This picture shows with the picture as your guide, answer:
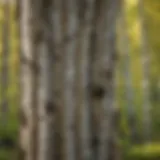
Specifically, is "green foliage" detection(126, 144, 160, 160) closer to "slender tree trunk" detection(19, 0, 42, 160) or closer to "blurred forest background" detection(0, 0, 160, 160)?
"blurred forest background" detection(0, 0, 160, 160)

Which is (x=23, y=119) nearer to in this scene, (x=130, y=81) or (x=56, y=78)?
(x=56, y=78)

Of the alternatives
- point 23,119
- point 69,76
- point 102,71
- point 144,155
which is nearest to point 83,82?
point 69,76

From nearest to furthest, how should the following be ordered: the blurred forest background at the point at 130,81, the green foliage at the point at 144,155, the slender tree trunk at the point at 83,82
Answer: the slender tree trunk at the point at 83,82 → the green foliage at the point at 144,155 → the blurred forest background at the point at 130,81

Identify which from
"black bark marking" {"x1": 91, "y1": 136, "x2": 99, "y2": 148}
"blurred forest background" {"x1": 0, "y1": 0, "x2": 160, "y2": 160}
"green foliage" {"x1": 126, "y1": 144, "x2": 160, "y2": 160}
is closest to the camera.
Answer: "black bark marking" {"x1": 91, "y1": 136, "x2": 99, "y2": 148}

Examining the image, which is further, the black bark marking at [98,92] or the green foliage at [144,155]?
the green foliage at [144,155]

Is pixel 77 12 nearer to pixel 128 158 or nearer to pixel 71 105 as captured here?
pixel 71 105

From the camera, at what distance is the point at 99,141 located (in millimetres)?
4578

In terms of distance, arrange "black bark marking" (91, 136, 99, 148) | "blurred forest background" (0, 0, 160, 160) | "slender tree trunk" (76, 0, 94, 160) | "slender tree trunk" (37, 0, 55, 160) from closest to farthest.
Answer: "slender tree trunk" (37, 0, 55, 160) → "slender tree trunk" (76, 0, 94, 160) → "black bark marking" (91, 136, 99, 148) → "blurred forest background" (0, 0, 160, 160)

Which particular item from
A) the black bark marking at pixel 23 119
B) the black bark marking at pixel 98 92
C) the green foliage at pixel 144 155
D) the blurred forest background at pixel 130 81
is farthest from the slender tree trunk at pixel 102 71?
the green foliage at pixel 144 155

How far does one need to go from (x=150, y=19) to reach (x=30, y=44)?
15.6 metres

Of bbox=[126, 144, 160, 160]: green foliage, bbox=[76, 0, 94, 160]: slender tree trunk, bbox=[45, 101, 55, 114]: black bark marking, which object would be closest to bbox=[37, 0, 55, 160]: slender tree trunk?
bbox=[45, 101, 55, 114]: black bark marking

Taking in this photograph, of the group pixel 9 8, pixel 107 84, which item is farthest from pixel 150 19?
pixel 107 84

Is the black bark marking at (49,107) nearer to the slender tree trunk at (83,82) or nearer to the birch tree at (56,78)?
the birch tree at (56,78)

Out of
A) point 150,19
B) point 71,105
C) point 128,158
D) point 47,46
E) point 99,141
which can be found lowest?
point 128,158
